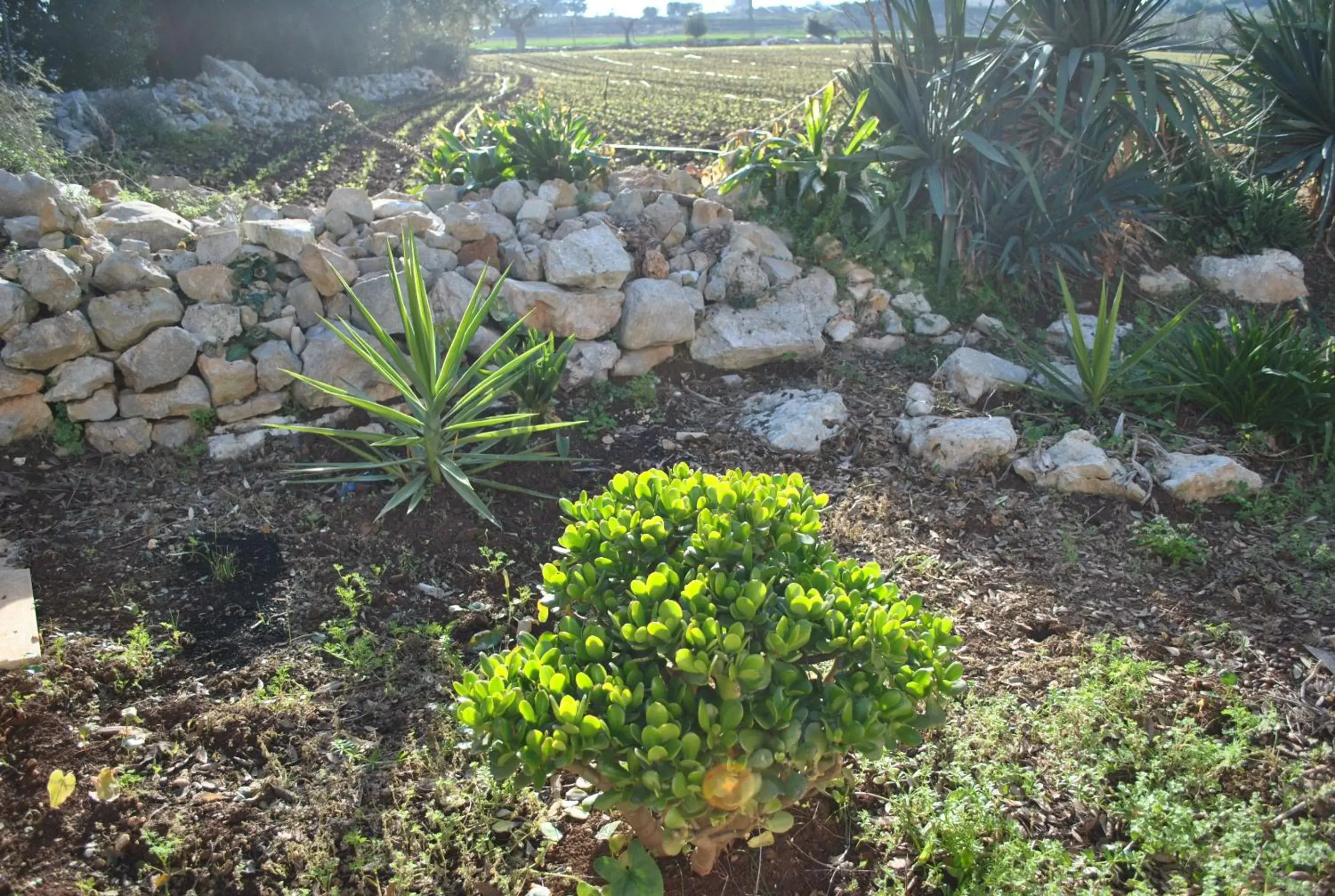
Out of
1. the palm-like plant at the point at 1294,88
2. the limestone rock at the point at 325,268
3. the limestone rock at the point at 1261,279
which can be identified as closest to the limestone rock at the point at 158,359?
the limestone rock at the point at 325,268

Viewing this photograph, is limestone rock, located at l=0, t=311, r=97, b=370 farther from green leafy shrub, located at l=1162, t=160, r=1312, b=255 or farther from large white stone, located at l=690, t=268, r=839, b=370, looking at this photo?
green leafy shrub, located at l=1162, t=160, r=1312, b=255

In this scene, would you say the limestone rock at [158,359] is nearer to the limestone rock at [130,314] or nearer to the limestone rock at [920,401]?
the limestone rock at [130,314]

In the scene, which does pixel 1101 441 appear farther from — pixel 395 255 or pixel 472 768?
pixel 395 255

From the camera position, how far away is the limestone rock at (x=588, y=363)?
15.4 feet

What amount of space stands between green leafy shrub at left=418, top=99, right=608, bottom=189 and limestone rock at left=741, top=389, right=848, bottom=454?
2.17m

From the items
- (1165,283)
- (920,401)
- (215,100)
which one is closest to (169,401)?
(920,401)

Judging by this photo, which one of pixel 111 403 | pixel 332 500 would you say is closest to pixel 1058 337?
pixel 332 500

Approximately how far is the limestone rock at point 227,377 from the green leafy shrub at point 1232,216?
18.6ft

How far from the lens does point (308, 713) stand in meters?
2.79

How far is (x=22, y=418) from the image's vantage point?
4012 millimetres

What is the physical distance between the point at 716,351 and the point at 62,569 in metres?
3.09

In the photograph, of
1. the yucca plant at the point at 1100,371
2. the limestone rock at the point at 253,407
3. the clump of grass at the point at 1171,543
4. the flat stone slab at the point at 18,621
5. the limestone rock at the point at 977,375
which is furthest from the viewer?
the limestone rock at the point at 977,375

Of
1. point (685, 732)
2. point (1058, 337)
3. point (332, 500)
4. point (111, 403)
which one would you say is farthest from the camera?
point (1058, 337)

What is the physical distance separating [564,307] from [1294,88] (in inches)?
218
